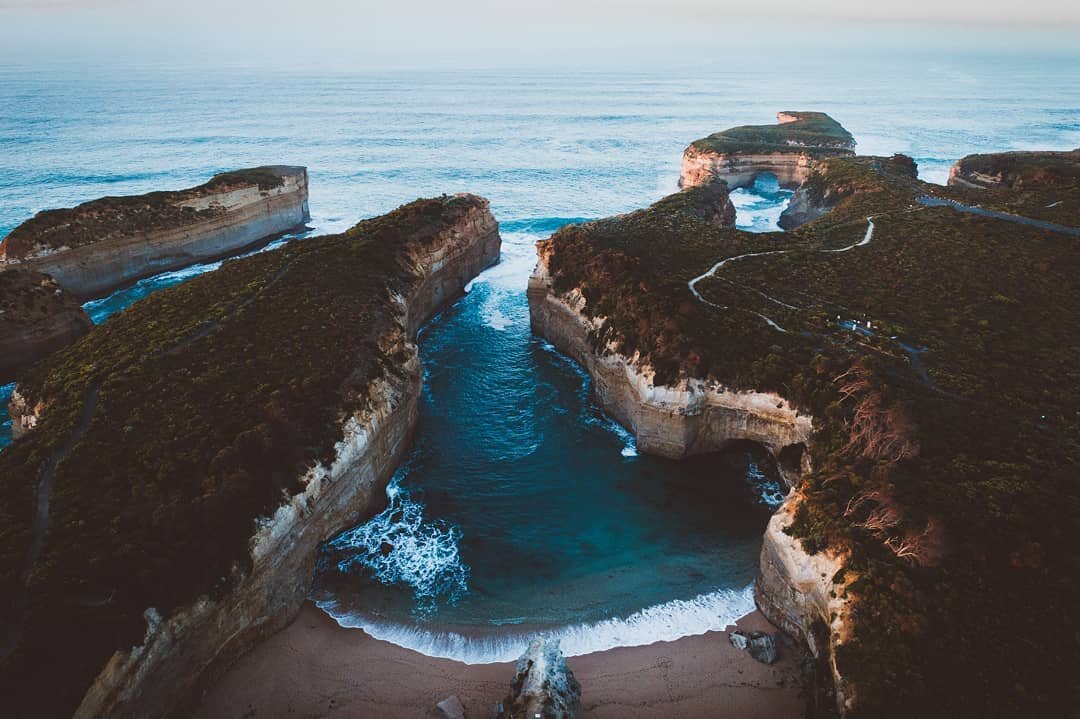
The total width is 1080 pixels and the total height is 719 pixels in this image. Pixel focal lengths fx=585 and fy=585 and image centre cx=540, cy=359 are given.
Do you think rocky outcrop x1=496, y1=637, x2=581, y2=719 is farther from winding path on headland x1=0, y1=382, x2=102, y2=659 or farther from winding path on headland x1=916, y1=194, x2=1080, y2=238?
winding path on headland x1=916, y1=194, x2=1080, y2=238

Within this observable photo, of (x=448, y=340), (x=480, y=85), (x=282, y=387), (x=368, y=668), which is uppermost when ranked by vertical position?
(x=480, y=85)

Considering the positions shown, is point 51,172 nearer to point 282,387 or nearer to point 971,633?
point 282,387

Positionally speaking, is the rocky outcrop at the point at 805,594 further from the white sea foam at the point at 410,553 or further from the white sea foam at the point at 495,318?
the white sea foam at the point at 495,318

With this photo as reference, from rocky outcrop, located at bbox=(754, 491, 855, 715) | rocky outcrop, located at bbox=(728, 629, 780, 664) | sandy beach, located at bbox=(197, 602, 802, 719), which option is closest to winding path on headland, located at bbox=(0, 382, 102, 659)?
sandy beach, located at bbox=(197, 602, 802, 719)

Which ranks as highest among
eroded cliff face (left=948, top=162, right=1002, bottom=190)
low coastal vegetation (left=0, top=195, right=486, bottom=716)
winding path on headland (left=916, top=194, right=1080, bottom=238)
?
eroded cliff face (left=948, top=162, right=1002, bottom=190)

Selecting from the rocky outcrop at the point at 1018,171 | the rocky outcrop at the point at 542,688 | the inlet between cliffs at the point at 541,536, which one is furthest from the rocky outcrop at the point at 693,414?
the rocky outcrop at the point at 1018,171

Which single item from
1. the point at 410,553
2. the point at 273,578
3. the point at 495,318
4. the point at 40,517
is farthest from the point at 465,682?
the point at 495,318

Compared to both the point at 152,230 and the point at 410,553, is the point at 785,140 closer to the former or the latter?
the point at 152,230

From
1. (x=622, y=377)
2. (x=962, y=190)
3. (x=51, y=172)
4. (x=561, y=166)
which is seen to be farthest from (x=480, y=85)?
(x=622, y=377)
